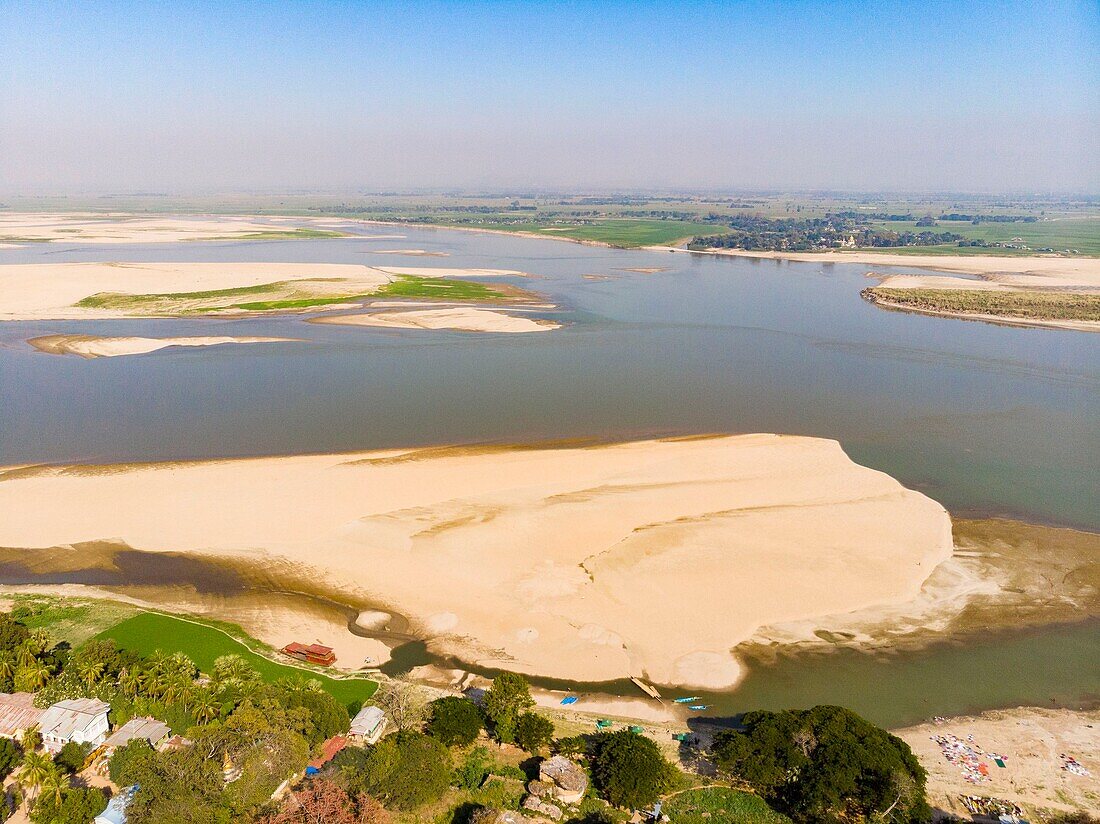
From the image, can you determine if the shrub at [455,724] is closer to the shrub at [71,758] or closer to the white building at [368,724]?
the white building at [368,724]

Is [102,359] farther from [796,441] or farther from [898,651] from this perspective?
[898,651]

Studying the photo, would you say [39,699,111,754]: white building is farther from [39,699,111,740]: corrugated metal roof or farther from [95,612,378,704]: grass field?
[95,612,378,704]: grass field

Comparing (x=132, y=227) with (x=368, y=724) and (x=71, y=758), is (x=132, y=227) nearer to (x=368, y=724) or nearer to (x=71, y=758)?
(x=71, y=758)

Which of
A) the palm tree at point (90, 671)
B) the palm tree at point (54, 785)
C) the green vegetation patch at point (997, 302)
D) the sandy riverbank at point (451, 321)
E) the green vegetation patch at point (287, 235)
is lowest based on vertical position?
the palm tree at point (54, 785)

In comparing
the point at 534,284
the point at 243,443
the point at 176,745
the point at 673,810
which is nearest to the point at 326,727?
the point at 176,745

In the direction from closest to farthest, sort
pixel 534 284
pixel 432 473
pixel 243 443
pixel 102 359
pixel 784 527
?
pixel 784 527 → pixel 432 473 → pixel 243 443 → pixel 102 359 → pixel 534 284

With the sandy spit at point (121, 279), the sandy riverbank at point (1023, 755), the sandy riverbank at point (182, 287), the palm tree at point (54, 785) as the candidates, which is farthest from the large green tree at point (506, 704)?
the sandy spit at point (121, 279)
